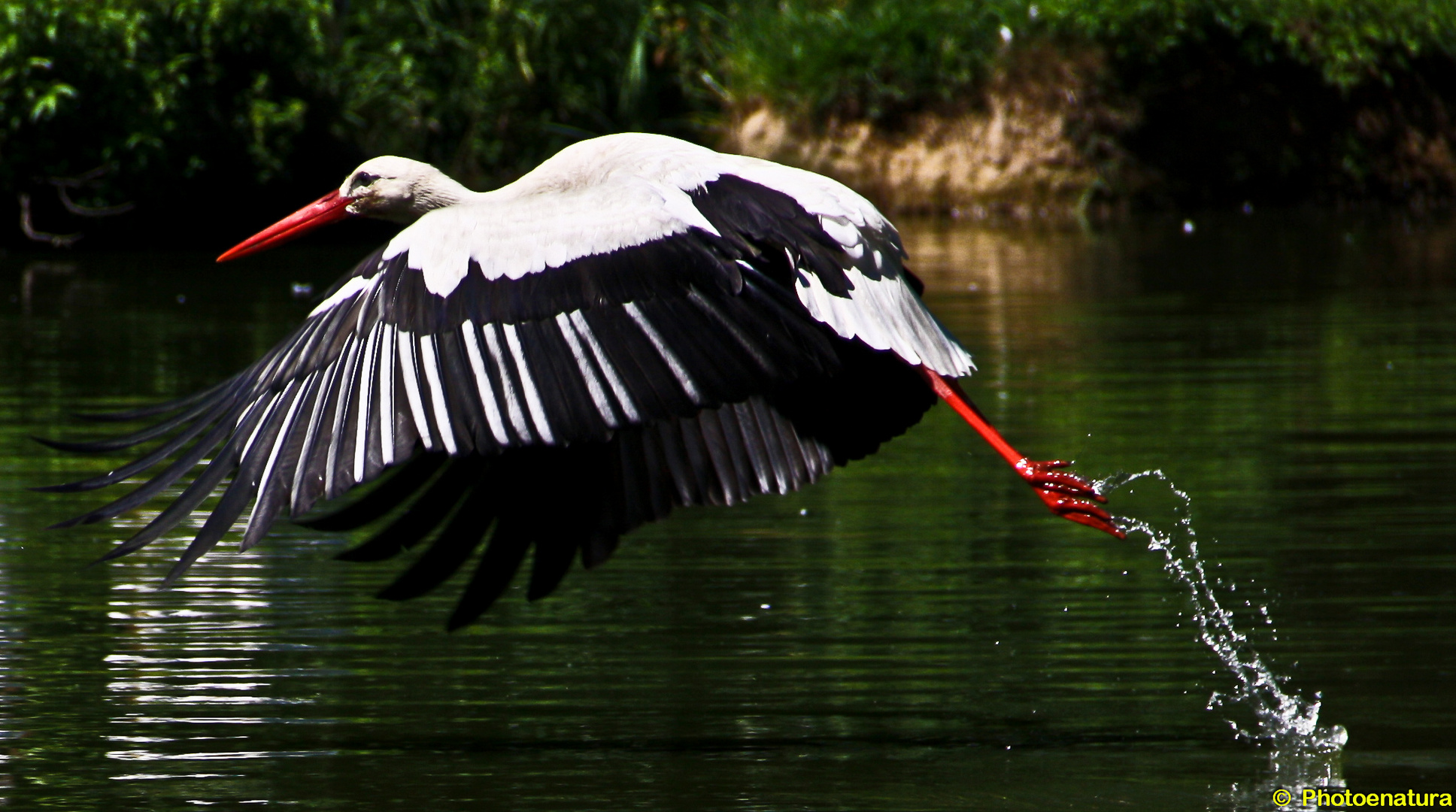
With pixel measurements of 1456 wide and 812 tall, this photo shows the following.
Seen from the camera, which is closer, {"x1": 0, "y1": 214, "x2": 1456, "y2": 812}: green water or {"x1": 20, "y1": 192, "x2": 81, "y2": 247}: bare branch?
{"x1": 0, "y1": 214, "x2": 1456, "y2": 812}: green water

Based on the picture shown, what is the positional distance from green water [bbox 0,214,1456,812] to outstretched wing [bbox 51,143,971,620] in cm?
51

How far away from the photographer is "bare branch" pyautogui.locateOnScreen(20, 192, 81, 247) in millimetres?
16125

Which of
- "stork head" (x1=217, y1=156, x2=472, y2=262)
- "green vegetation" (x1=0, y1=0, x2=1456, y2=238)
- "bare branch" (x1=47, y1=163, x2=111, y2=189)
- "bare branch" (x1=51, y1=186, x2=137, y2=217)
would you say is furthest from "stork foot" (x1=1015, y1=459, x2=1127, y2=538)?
"green vegetation" (x1=0, y1=0, x2=1456, y2=238)

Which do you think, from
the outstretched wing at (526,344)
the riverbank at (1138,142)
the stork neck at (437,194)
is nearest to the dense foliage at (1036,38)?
the riverbank at (1138,142)

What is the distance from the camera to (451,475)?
16.1 ft

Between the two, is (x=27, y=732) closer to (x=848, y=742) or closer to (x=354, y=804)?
(x=354, y=804)

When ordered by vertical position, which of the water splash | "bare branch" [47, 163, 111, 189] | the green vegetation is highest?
the green vegetation

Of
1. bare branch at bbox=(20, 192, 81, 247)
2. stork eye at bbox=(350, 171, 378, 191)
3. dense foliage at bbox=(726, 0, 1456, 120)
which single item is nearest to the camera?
stork eye at bbox=(350, 171, 378, 191)

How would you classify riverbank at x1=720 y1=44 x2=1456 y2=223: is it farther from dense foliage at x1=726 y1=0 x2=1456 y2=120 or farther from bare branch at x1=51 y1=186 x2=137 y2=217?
bare branch at x1=51 y1=186 x2=137 y2=217

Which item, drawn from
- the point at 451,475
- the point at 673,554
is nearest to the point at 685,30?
the point at 673,554

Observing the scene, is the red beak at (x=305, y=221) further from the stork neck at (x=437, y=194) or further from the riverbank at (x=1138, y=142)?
the riverbank at (x=1138, y=142)

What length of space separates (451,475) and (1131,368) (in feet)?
18.0

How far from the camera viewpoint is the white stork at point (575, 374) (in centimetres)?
423

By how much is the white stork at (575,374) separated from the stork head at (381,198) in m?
0.33
